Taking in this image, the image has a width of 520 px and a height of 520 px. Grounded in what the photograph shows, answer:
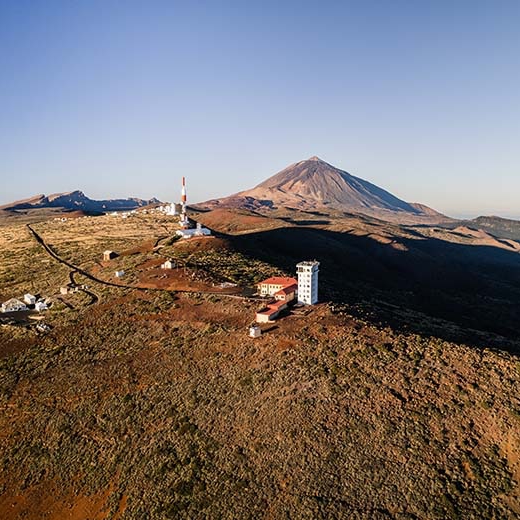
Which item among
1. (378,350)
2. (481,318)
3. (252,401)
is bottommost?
(481,318)

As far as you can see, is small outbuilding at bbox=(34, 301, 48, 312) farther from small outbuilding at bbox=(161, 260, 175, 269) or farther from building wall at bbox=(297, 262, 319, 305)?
building wall at bbox=(297, 262, 319, 305)

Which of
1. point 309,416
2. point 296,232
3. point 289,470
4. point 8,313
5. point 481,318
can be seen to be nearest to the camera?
point 289,470

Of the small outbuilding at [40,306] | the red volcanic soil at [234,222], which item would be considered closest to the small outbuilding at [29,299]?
the small outbuilding at [40,306]

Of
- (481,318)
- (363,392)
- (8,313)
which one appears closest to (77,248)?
(8,313)

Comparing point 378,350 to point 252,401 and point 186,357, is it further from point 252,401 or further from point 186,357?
point 186,357

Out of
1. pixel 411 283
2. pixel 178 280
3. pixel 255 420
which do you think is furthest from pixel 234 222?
pixel 255 420

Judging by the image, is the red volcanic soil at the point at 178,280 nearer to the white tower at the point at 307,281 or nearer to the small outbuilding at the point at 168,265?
the small outbuilding at the point at 168,265

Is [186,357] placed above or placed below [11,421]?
above
